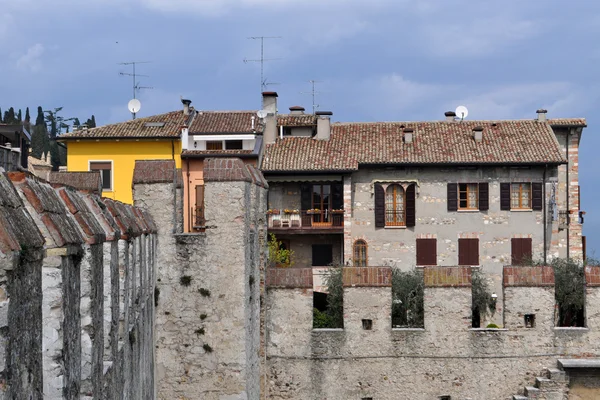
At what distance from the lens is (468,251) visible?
114 feet

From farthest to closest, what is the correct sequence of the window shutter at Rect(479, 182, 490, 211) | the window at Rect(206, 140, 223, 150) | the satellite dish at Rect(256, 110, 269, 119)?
1. the satellite dish at Rect(256, 110, 269, 119)
2. the window at Rect(206, 140, 223, 150)
3. the window shutter at Rect(479, 182, 490, 211)

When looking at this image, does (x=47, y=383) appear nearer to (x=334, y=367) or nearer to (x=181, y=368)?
(x=181, y=368)

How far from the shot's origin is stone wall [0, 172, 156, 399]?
14.3 feet

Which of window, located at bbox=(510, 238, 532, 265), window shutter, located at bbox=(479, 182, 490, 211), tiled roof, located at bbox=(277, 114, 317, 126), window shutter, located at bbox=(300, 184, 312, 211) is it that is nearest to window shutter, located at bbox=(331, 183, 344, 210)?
window shutter, located at bbox=(300, 184, 312, 211)

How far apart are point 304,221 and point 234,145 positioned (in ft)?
13.8

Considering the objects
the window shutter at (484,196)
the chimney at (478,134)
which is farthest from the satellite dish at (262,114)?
the window shutter at (484,196)

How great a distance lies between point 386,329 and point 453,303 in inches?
55.8

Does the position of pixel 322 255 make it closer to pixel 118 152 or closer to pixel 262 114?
pixel 262 114

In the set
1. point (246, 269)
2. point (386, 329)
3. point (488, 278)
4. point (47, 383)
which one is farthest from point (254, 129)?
point (47, 383)

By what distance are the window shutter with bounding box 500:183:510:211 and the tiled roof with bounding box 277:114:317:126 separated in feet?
26.2

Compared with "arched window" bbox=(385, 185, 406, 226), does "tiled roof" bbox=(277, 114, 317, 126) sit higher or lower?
higher

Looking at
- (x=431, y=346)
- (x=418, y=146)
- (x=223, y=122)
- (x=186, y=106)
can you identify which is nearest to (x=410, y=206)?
(x=418, y=146)

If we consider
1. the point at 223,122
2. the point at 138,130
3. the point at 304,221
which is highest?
the point at 223,122

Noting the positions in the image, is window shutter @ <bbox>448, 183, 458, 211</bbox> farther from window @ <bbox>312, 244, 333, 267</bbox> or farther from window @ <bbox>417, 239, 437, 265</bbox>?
window @ <bbox>312, 244, 333, 267</bbox>
